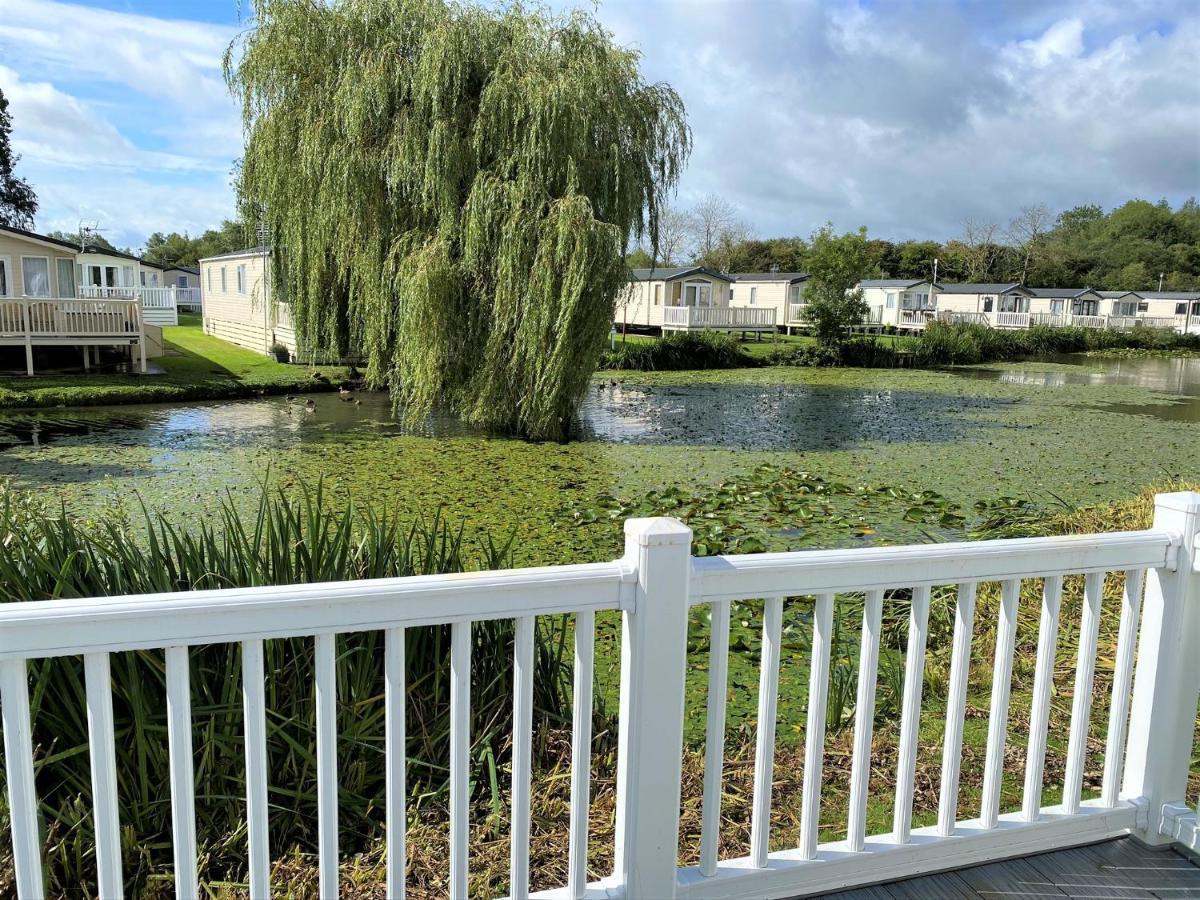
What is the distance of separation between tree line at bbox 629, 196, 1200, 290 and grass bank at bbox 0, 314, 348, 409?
33.0 m

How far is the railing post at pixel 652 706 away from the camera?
1.77 meters

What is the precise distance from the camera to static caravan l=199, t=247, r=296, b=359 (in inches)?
867

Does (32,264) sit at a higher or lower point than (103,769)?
higher

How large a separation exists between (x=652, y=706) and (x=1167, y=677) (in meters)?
1.47

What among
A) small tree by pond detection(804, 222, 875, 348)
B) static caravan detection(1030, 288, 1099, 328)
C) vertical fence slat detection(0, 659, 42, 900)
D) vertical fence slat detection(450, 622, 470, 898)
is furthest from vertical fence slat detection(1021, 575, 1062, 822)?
static caravan detection(1030, 288, 1099, 328)

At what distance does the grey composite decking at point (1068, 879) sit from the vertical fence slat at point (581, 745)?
660 millimetres

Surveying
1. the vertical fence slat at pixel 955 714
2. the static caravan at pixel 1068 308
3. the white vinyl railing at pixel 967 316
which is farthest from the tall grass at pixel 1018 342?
the vertical fence slat at pixel 955 714

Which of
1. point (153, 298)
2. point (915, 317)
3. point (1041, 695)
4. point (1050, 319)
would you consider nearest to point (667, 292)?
point (915, 317)

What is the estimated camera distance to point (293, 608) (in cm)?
156

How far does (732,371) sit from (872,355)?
20.8ft

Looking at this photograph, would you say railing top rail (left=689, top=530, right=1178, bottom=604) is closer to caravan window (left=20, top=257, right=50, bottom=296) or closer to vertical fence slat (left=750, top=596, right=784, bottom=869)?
vertical fence slat (left=750, top=596, right=784, bottom=869)

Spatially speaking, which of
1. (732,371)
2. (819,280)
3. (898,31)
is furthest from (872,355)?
(898,31)

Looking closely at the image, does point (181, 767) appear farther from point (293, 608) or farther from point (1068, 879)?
point (1068, 879)

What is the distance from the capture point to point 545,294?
1204cm
